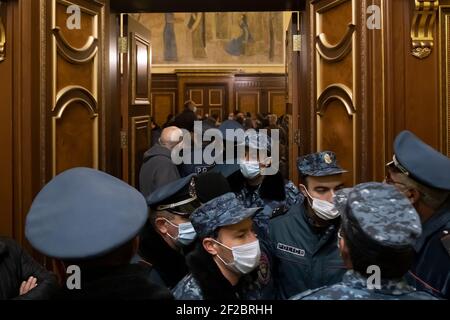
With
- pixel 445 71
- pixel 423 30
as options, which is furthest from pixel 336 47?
pixel 445 71

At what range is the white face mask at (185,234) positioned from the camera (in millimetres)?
2521

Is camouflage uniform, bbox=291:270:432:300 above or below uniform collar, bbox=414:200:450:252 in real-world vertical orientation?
below

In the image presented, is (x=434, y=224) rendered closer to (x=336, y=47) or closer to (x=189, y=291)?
(x=189, y=291)

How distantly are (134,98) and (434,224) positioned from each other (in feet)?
10.9

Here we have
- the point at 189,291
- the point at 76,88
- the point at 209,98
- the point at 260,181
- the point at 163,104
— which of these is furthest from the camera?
the point at 209,98

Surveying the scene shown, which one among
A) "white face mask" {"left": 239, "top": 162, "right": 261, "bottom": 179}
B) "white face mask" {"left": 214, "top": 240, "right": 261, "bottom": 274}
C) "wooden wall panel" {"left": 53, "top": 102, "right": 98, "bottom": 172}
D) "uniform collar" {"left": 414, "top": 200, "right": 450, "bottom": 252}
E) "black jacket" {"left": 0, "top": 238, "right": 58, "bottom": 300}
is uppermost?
"wooden wall panel" {"left": 53, "top": 102, "right": 98, "bottom": 172}

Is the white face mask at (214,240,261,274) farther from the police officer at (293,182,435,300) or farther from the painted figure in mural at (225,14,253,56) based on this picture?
the painted figure in mural at (225,14,253,56)

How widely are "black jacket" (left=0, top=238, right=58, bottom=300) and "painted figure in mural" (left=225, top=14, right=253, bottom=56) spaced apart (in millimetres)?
11187

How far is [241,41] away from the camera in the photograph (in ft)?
43.6

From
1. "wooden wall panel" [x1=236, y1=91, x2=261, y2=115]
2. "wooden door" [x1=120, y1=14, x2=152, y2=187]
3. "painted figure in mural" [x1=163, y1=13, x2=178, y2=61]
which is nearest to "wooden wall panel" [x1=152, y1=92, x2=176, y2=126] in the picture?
"painted figure in mural" [x1=163, y1=13, x2=178, y2=61]

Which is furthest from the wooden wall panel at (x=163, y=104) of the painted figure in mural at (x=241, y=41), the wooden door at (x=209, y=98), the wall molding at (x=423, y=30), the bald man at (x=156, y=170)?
the wall molding at (x=423, y=30)

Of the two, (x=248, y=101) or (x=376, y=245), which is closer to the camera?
(x=376, y=245)

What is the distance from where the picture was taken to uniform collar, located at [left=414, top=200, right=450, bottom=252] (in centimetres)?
227
